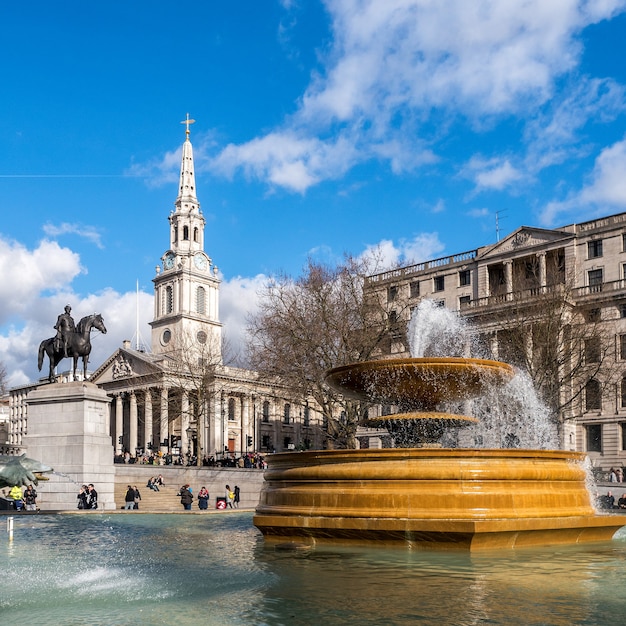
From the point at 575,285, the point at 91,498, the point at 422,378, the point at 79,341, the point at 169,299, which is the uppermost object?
the point at 169,299

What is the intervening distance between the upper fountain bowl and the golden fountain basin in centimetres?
265

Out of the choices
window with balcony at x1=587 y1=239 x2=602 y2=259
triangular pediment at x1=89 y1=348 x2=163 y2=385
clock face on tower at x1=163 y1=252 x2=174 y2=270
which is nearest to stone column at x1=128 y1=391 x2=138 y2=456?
triangular pediment at x1=89 y1=348 x2=163 y2=385

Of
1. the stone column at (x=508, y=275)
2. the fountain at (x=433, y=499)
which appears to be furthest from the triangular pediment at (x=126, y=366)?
the fountain at (x=433, y=499)

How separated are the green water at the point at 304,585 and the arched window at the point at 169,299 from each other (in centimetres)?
9774

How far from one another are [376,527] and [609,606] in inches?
176

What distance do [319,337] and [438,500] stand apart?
27.4 meters

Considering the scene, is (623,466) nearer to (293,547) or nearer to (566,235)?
(566,235)

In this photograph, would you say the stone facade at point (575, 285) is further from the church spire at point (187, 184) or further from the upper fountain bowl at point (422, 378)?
the church spire at point (187, 184)

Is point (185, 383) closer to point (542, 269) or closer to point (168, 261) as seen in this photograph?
point (542, 269)

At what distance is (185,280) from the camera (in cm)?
10781

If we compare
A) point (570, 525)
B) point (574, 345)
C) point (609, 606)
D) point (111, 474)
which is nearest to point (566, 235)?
point (574, 345)

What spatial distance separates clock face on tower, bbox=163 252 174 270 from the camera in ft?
364

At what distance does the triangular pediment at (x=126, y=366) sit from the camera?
296 ft

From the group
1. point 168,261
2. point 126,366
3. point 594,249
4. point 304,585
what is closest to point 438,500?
point 304,585
